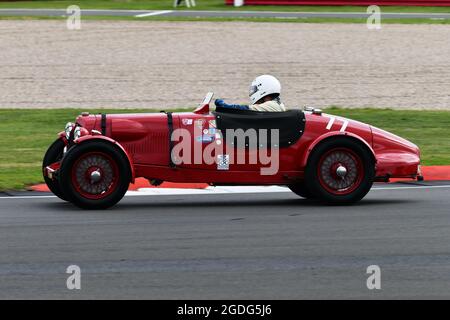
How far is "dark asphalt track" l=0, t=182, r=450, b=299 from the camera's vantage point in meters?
8.09

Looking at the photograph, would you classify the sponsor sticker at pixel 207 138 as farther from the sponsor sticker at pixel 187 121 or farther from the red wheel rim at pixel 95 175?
the red wheel rim at pixel 95 175

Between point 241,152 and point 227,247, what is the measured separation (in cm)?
234

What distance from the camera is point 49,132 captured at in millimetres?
18578

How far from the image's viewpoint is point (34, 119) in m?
20.1

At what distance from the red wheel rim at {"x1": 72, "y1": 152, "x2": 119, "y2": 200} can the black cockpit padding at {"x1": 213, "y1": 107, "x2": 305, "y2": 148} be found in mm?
1152

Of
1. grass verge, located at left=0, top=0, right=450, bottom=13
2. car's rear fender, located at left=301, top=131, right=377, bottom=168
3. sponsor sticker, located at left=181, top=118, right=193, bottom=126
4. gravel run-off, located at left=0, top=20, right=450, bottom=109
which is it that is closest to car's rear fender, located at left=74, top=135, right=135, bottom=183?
sponsor sticker, located at left=181, top=118, right=193, bottom=126

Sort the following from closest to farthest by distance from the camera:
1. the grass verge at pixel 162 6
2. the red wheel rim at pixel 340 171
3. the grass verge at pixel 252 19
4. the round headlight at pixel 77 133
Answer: the round headlight at pixel 77 133, the red wheel rim at pixel 340 171, the grass verge at pixel 252 19, the grass verge at pixel 162 6

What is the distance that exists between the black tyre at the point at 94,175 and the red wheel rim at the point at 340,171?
194 centimetres

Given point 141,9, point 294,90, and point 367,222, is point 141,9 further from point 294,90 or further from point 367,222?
point 367,222

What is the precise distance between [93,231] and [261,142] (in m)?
2.28

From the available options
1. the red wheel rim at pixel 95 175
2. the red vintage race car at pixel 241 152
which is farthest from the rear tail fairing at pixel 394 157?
the red wheel rim at pixel 95 175

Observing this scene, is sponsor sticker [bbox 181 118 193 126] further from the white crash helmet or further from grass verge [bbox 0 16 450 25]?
grass verge [bbox 0 16 450 25]

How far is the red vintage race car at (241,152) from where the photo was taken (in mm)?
11602

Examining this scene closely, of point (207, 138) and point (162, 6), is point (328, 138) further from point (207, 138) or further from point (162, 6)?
point (162, 6)
